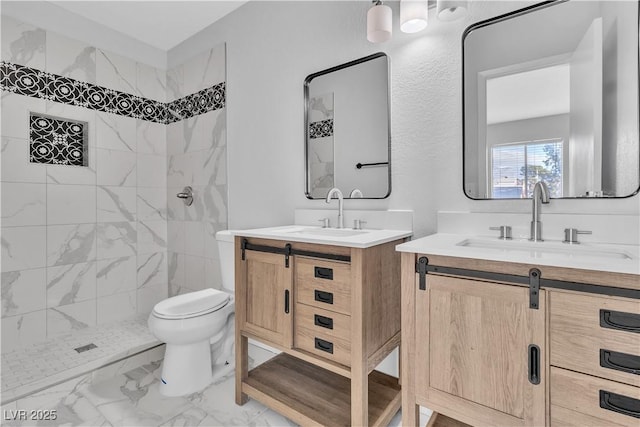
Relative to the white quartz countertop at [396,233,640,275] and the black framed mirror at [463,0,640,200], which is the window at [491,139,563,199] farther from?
the white quartz countertop at [396,233,640,275]

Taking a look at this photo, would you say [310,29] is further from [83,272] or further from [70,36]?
[83,272]

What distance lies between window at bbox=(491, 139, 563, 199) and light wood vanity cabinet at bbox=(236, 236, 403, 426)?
566mm

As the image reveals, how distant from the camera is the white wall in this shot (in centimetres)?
153

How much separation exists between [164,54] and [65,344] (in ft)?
8.49

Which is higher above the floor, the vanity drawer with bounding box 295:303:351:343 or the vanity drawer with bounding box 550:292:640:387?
the vanity drawer with bounding box 550:292:640:387

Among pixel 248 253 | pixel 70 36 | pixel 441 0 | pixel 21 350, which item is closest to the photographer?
pixel 441 0

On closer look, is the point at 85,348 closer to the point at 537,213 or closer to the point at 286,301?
the point at 286,301

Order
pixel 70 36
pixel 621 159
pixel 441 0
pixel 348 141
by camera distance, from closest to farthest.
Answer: pixel 621 159
pixel 441 0
pixel 348 141
pixel 70 36

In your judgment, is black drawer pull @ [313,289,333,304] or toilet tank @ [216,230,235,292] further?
toilet tank @ [216,230,235,292]

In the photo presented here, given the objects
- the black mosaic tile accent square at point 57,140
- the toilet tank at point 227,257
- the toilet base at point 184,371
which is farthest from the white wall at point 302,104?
the black mosaic tile accent square at point 57,140

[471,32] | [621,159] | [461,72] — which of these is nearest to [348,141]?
[461,72]

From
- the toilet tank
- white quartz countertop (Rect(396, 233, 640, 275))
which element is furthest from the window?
the toilet tank

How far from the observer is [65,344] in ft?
7.43

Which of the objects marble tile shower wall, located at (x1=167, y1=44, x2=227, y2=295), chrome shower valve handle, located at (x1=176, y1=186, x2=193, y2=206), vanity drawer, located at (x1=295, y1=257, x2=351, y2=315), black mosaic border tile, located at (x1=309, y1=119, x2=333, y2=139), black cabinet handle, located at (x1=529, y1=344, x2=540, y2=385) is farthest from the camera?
chrome shower valve handle, located at (x1=176, y1=186, x2=193, y2=206)
